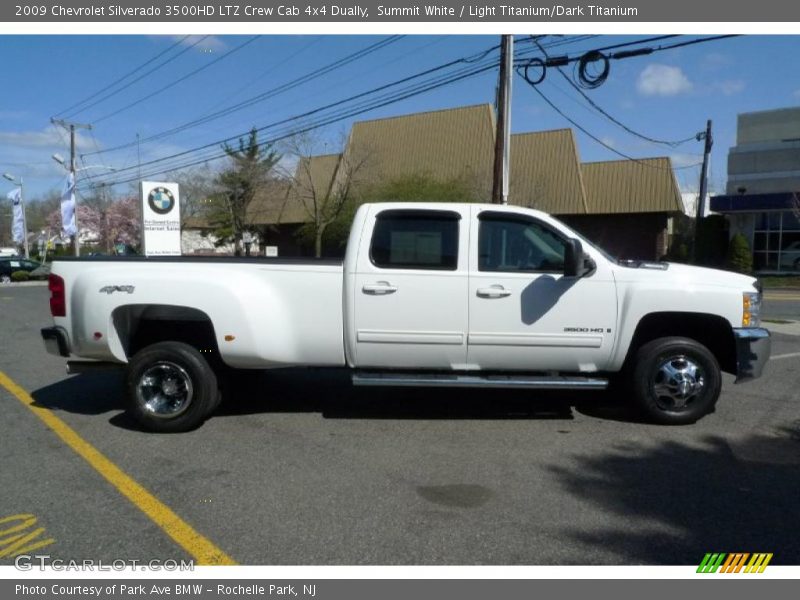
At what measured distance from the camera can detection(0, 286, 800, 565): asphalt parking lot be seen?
387cm

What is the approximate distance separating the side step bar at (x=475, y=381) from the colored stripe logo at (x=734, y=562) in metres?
2.27

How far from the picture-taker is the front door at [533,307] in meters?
5.88

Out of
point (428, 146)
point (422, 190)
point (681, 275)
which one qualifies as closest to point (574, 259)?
point (681, 275)

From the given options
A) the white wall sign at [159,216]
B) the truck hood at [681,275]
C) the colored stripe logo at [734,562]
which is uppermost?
the white wall sign at [159,216]

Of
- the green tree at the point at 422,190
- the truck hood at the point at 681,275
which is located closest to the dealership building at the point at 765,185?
the green tree at the point at 422,190

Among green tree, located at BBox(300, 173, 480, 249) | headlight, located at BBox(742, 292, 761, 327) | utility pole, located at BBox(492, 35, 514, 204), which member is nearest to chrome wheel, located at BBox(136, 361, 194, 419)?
headlight, located at BBox(742, 292, 761, 327)

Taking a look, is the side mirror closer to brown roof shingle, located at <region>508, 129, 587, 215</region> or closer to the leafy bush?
the leafy bush

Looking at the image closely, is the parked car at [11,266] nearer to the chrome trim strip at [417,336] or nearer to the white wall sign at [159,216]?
the white wall sign at [159,216]

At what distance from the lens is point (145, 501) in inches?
177

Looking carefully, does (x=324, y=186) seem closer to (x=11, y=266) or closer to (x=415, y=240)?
(x=11, y=266)

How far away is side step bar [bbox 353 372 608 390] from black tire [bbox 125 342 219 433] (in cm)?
137

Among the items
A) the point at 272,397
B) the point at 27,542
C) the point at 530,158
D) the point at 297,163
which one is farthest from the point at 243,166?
the point at 27,542

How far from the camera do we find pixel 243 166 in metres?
48.3

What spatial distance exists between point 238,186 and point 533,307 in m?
45.3
